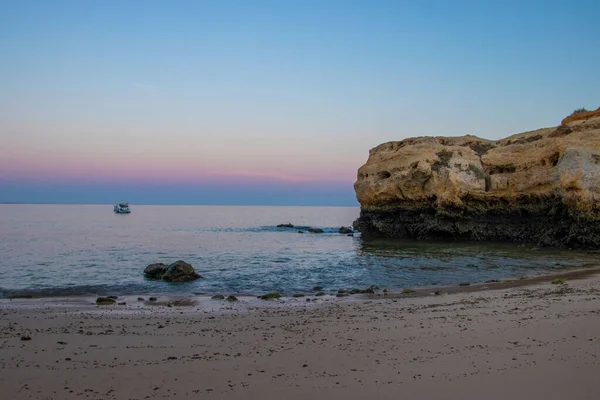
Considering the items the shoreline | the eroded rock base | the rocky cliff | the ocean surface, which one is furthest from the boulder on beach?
the eroded rock base

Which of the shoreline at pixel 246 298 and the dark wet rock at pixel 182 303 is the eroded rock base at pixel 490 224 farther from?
the dark wet rock at pixel 182 303

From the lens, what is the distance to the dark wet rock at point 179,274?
17.8m

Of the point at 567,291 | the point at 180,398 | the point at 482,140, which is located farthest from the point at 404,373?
the point at 482,140

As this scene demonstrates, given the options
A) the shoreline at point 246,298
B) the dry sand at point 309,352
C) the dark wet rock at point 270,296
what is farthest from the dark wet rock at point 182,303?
the dark wet rock at point 270,296

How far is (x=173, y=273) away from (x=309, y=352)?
12115mm

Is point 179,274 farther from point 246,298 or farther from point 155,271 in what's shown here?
point 246,298

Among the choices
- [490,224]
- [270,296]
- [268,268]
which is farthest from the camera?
[490,224]

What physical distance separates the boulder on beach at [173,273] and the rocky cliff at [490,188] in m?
24.5

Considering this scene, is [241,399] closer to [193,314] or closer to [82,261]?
[193,314]

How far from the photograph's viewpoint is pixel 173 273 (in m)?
17.9

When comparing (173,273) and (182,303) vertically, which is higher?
(173,273)

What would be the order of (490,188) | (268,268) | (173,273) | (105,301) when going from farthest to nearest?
(490,188)
(268,268)
(173,273)
(105,301)

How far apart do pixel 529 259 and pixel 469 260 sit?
127 inches

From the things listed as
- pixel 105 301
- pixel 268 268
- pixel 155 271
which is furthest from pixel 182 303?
pixel 268 268
